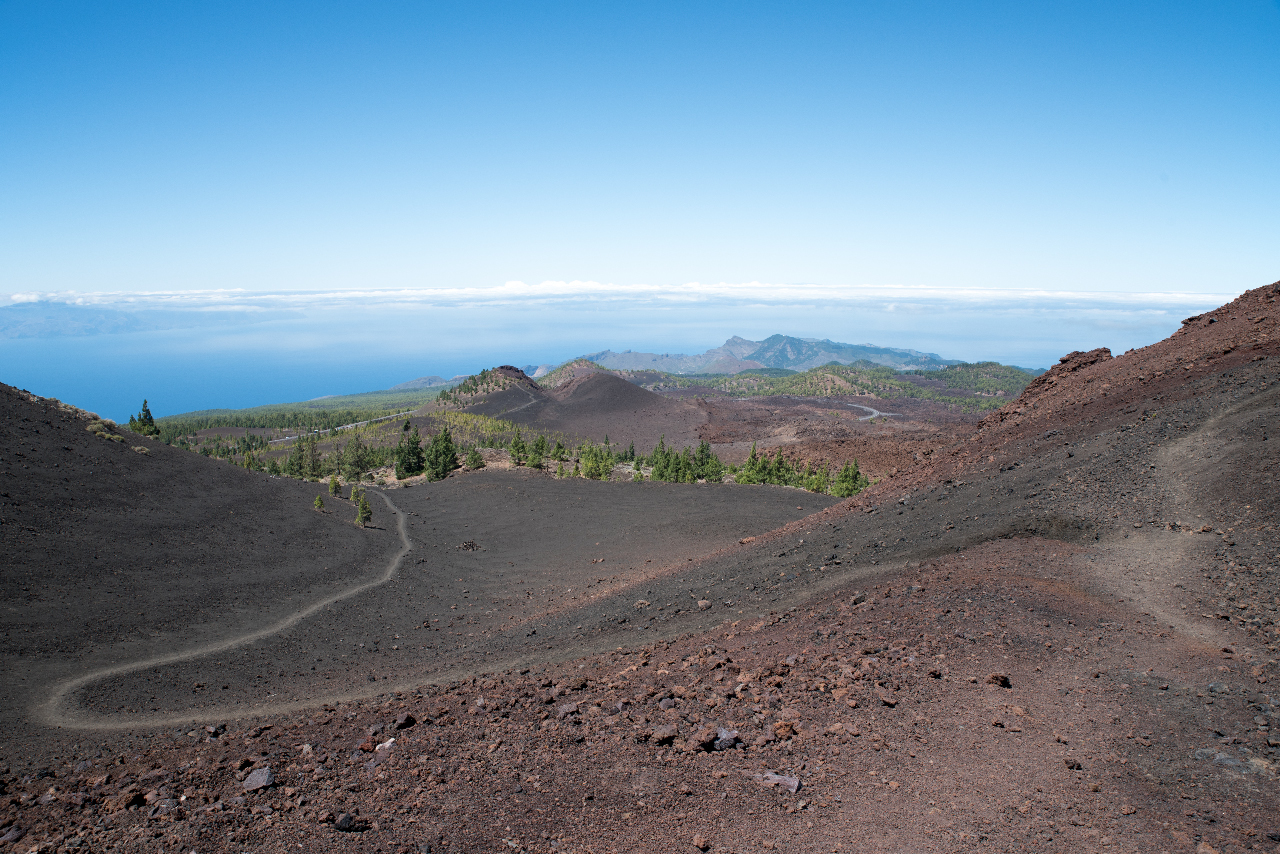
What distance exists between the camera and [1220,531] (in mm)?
12266

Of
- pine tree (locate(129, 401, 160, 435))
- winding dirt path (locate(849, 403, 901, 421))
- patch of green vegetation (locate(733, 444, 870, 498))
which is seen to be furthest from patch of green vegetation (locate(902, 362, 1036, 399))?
pine tree (locate(129, 401, 160, 435))

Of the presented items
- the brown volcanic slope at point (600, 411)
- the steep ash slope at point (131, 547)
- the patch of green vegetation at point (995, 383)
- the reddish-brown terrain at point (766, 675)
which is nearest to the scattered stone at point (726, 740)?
the reddish-brown terrain at point (766, 675)

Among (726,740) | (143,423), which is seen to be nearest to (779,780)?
(726,740)

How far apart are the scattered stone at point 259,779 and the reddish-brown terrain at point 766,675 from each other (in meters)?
0.04

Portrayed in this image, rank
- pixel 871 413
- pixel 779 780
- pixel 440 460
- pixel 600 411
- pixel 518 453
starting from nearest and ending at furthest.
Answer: pixel 779 780
pixel 440 460
pixel 518 453
pixel 600 411
pixel 871 413

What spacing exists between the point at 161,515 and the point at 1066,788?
1188 inches

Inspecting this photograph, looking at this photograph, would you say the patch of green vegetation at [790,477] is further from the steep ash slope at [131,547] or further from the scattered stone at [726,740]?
the scattered stone at [726,740]

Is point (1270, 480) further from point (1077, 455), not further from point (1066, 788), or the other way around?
point (1066, 788)

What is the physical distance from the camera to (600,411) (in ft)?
392

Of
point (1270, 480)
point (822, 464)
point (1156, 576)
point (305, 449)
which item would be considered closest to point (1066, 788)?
point (1156, 576)

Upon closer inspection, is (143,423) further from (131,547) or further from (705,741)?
(705,741)

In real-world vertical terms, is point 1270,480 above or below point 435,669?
above

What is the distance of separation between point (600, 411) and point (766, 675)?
110 metres

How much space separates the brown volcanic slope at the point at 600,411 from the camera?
4158 inches
